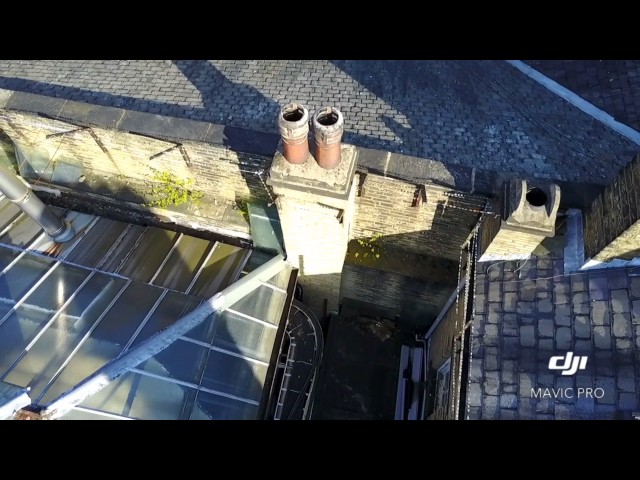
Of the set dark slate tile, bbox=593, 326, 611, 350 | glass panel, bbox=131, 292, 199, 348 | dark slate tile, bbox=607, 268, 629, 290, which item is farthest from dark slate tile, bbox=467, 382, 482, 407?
glass panel, bbox=131, 292, 199, 348

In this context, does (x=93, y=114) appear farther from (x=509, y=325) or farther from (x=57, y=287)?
(x=509, y=325)

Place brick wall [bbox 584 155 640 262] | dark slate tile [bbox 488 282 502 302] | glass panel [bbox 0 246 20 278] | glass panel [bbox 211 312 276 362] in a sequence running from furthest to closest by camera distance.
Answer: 1. glass panel [bbox 0 246 20 278]
2. glass panel [bbox 211 312 276 362]
3. dark slate tile [bbox 488 282 502 302]
4. brick wall [bbox 584 155 640 262]

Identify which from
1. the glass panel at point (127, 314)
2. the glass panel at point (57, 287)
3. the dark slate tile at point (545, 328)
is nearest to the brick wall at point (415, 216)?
the dark slate tile at point (545, 328)

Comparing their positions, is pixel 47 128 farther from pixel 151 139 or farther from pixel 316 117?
pixel 316 117

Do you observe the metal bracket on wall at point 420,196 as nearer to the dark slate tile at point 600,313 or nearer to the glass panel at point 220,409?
the dark slate tile at point 600,313

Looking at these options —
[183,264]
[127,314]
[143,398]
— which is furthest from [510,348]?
Result: [127,314]

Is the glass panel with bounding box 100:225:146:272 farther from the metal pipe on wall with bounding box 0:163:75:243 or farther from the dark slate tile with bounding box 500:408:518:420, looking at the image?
the dark slate tile with bounding box 500:408:518:420
